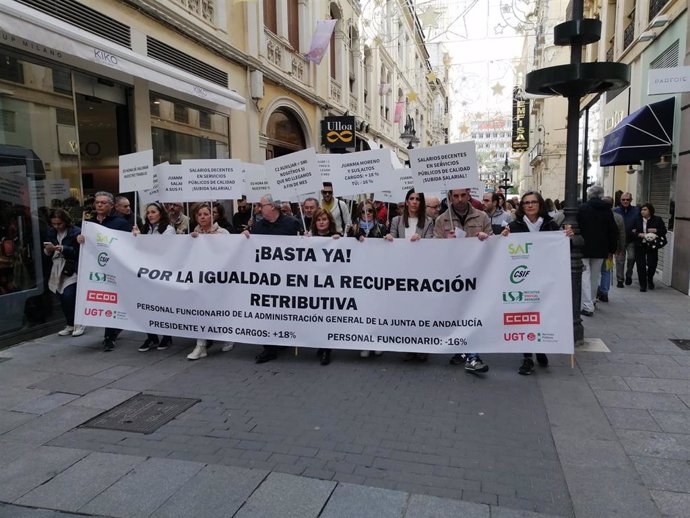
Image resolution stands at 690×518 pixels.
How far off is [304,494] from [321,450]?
59cm

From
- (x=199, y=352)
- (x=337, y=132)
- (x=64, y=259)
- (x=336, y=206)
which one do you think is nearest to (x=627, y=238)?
(x=336, y=206)

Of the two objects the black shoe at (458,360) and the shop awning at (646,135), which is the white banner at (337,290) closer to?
the black shoe at (458,360)

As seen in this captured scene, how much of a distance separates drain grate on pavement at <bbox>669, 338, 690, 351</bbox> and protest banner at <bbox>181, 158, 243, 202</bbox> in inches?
224

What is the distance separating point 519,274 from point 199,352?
145 inches

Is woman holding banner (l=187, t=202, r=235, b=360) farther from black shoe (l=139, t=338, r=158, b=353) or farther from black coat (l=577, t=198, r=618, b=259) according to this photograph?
black coat (l=577, t=198, r=618, b=259)

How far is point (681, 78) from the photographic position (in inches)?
311

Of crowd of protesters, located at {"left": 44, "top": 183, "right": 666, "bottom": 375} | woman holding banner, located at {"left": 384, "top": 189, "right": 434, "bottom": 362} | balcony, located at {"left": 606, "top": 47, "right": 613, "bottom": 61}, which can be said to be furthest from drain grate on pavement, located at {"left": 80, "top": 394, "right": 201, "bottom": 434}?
balcony, located at {"left": 606, "top": 47, "right": 613, "bottom": 61}

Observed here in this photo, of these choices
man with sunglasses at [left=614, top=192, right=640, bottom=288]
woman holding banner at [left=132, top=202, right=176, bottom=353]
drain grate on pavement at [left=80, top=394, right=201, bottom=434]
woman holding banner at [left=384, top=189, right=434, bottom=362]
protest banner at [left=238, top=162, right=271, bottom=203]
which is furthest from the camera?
man with sunglasses at [left=614, top=192, right=640, bottom=288]

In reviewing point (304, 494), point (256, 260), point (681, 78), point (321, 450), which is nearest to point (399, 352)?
point (256, 260)

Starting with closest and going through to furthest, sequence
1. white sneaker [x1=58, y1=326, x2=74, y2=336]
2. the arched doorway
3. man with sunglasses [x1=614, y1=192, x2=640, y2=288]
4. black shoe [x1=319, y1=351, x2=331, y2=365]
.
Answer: black shoe [x1=319, y1=351, x2=331, y2=365], white sneaker [x1=58, y1=326, x2=74, y2=336], man with sunglasses [x1=614, y1=192, x2=640, y2=288], the arched doorway

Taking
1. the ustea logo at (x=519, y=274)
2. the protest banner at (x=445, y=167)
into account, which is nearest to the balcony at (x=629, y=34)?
the protest banner at (x=445, y=167)

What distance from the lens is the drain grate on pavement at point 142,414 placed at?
4.30m

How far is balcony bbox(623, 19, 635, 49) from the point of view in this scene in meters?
14.7

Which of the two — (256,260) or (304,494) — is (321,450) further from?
(256,260)
